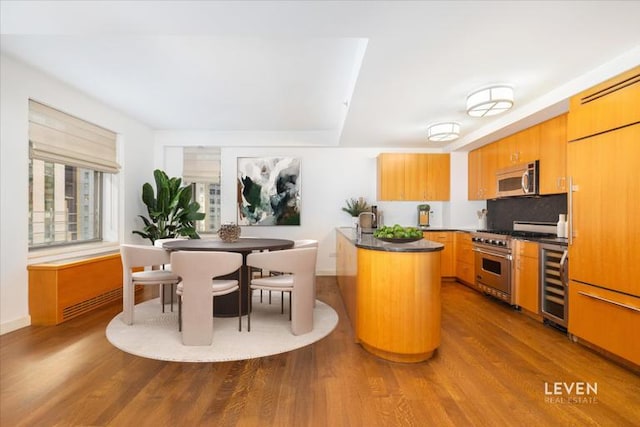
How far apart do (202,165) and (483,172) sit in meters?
5.05

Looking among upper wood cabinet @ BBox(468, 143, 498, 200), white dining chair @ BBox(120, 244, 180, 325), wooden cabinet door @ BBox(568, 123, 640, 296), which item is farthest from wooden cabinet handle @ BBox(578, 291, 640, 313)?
white dining chair @ BBox(120, 244, 180, 325)

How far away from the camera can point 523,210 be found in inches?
190

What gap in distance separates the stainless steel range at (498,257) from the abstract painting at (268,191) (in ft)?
10.3

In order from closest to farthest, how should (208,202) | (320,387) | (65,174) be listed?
1. (320,387)
2. (65,174)
3. (208,202)

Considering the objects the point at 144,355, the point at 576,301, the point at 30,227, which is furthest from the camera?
the point at 30,227

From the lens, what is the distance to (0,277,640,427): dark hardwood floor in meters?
1.88

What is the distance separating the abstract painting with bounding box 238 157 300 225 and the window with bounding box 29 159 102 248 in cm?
226

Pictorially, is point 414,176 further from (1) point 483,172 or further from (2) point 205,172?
(2) point 205,172

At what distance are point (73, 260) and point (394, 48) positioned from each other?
417 centimetres

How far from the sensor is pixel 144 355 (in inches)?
104

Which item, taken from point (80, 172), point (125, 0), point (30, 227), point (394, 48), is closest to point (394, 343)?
point (394, 48)

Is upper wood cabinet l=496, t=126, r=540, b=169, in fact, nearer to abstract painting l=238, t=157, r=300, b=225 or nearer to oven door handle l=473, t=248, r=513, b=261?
oven door handle l=473, t=248, r=513, b=261

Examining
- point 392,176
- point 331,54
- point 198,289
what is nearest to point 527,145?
point 392,176

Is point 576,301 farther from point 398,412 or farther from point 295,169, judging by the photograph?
point 295,169
